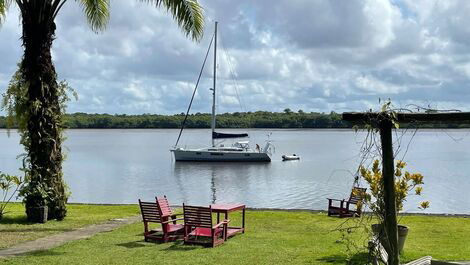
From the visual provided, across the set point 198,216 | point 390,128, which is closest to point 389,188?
point 390,128

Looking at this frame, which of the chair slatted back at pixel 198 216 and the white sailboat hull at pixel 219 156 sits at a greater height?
the chair slatted back at pixel 198 216

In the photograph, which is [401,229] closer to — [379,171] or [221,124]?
[379,171]

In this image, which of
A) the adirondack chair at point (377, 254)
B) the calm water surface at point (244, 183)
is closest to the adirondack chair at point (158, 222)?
the adirondack chair at point (377, 254)

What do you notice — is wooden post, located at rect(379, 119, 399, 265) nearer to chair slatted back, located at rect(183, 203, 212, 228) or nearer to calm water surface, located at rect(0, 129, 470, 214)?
chair slatted back, located at rect(183, 203, 212, 228)

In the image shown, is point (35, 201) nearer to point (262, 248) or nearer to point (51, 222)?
point (51, 222)

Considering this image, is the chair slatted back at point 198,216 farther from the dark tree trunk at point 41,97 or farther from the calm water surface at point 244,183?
the calm water surface at point 244,183

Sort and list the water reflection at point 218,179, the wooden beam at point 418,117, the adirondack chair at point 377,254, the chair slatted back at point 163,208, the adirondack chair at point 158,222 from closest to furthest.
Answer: the wooden beam at point 418,117
the adirondack chair at point 377,254
the adirondack chair at point 158,222
the chair slatted back at point 163,208
the water reflection at point 218,179

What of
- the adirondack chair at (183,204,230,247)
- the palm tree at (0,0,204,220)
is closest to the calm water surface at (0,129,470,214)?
the palm tree at (0,0,204,220)

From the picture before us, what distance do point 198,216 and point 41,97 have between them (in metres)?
5.84

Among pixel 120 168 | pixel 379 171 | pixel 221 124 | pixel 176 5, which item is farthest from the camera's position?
pixel 221 124

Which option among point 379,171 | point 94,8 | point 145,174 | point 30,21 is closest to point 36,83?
point 30,21

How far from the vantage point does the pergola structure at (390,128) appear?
7.40 m

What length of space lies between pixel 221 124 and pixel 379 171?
93.7m

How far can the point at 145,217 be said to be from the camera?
11.8 metres
